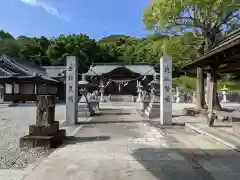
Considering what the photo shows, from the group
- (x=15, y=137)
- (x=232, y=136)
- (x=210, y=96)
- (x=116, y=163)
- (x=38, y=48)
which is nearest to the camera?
(x=116, y=163)

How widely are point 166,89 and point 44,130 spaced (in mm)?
6755

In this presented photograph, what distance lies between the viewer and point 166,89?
13.2 meters

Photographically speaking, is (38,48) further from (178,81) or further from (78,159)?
(78,159)

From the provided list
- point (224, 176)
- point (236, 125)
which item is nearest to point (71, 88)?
point (236, 125)

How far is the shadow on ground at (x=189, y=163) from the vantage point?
5.16 m

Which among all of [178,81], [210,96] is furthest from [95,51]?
[210,96]

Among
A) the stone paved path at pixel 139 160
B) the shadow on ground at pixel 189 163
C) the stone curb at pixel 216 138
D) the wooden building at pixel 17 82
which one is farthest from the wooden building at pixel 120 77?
the shadow on ground at pixel 189 163

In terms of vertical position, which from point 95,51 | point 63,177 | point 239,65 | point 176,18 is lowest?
point 63,177

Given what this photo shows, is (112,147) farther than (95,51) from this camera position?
No

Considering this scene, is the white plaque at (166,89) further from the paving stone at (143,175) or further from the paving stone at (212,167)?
the paving stone at (143,175)

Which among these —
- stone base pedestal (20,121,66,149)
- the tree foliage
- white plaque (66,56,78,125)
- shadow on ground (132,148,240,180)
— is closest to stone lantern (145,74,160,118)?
white plaque (66,56,78,125)

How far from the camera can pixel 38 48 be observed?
57500mm

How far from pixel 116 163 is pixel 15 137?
16.8 ft

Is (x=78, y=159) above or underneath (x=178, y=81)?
underneath
